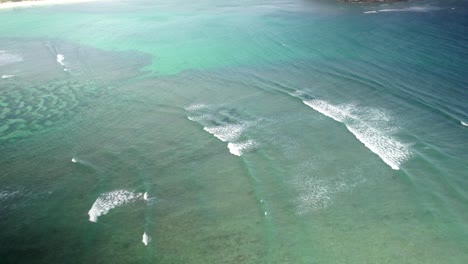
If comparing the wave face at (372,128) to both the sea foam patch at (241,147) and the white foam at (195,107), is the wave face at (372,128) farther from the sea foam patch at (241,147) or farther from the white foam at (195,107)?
the white foam at (195,107)

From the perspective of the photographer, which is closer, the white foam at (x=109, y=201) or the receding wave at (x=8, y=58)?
the white foam at (x=109, y=201)

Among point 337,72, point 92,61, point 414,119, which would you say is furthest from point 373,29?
point 92,61

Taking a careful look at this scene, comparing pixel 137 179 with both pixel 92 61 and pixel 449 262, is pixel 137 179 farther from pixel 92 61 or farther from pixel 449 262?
pixel 92 61

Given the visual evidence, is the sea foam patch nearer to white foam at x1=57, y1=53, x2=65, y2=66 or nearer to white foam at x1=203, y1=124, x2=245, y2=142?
white foam at x1=203, y1=124, x2=245, y2=142

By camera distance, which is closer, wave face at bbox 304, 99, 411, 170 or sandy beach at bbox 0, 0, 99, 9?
wave face at bbox 304, 99, 411, 170

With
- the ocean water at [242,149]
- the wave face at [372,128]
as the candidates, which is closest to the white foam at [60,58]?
the ocean water at [242,149]

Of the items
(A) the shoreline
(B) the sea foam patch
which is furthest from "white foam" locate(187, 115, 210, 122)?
(A) the shoreline
